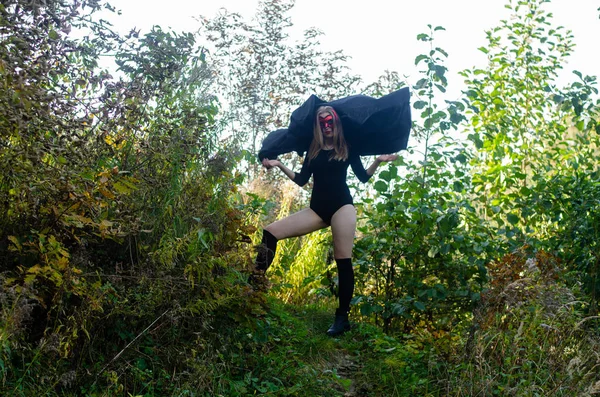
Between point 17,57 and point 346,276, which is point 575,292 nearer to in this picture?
point 346,276

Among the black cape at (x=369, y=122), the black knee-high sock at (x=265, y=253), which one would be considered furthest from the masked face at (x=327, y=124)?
the black knee-high sock at (x=265, y=253)

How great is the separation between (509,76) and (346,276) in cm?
339

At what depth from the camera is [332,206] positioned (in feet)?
18.7

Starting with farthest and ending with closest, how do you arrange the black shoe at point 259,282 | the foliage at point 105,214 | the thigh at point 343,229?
the thigh at point 343,229 → the black shoe at point 259,282 → the foliage at point 105,214

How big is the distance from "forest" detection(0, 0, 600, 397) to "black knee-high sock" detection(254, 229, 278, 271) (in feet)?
0.45

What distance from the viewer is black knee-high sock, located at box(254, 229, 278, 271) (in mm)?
5039

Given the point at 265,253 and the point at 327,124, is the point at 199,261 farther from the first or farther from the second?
the point at 327,124

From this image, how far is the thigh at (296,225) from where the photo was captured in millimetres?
5734

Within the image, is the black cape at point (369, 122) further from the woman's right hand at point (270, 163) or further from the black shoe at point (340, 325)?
the black shoe at point (340, 325)

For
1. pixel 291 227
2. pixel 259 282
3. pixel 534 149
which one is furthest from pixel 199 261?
pixel 534 149

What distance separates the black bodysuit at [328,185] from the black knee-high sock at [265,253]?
1.45 ft

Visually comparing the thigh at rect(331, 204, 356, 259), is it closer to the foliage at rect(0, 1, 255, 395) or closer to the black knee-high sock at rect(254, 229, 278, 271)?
the black knee-high sock at rect(254, 229, 278, 271)

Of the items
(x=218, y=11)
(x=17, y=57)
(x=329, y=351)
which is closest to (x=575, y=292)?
(x=329, y=351)

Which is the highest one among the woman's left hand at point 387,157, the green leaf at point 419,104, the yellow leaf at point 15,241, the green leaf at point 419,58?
the green leaf at point 419,58
